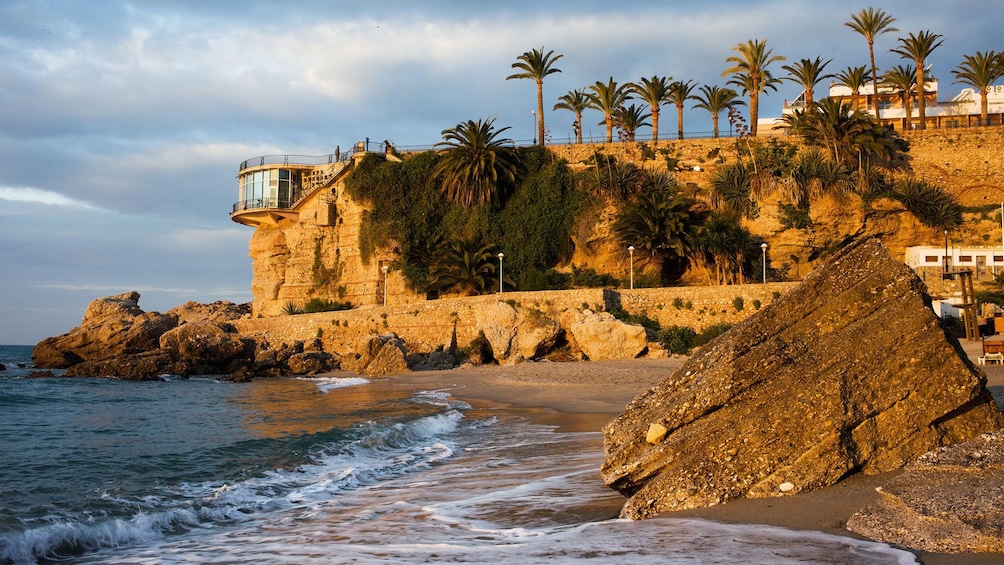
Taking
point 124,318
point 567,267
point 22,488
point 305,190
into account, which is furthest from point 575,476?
point 124,318

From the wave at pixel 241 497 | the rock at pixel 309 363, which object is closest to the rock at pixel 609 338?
the rock at pixel 309 363

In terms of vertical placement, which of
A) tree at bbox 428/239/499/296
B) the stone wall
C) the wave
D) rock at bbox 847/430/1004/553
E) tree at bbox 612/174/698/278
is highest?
tree at bbox 612/174/698/278

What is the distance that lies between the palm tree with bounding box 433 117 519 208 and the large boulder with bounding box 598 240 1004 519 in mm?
30850

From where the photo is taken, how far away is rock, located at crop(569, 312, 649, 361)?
1027 inches

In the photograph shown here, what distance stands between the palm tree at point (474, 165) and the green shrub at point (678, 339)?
13043mm

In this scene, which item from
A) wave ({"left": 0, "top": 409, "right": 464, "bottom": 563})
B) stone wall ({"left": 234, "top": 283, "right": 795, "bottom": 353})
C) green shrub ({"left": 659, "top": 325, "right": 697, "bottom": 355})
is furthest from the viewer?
stone wall ({"left": 234, "top": 283, "right": 795, "bottom": 353})

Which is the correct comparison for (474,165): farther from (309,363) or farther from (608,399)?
(608,399)

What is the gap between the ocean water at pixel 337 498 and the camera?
18.2 ft

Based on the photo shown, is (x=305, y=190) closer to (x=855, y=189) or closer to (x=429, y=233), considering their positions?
(x=429, y=233)

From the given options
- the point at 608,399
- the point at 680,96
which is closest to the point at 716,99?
the point at 680,96

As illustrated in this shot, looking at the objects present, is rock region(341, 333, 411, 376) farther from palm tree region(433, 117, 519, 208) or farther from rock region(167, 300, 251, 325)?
rock region(167, 300, 251, 325)

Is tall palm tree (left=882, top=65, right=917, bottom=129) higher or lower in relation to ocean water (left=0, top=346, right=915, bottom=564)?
higher

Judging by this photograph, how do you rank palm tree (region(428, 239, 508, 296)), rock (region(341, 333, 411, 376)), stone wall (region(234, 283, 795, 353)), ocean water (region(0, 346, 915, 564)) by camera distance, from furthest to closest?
palm tree (region(428, 239, 508, 296)) < rock (region(341, 333, 411, 376)) < stone wall (region(234, 283, 795, 353)) < ocean water (region(0, 346, 915, 564))

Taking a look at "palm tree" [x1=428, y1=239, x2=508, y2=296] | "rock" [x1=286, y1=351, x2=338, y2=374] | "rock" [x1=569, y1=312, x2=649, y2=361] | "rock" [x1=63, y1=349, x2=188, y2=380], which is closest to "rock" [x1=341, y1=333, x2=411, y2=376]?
"rock" [x1=286, y1=351, x2=338, y2=374]
